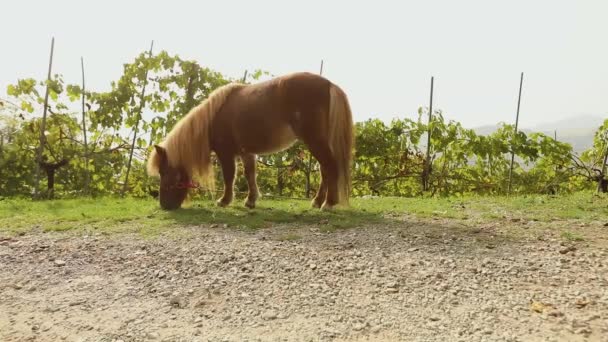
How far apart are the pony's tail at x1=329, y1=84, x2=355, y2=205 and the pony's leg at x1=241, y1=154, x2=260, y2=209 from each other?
141 centimetres

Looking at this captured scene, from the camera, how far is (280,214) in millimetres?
5625

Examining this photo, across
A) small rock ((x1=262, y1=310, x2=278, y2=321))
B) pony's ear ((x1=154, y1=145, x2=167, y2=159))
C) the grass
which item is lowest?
small rock ((x1=262, y1=310, x2=278, y2=321))

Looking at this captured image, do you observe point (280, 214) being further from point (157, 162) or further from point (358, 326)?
point (358, 326)

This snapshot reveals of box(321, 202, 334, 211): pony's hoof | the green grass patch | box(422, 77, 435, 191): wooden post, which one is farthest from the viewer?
box(422, 77, 435, 191): wooden post

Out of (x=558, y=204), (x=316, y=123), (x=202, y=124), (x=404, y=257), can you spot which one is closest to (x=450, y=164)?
(x=558, y=204)

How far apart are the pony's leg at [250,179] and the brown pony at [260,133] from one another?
0.02m

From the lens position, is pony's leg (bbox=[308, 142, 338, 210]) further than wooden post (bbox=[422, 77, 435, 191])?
No

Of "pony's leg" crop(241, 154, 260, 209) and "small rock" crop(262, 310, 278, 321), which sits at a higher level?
"pony's leg" crop(241, 154, 260, 209)

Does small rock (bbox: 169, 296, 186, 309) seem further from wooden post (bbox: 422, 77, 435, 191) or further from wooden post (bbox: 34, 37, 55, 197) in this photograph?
wooden post (bbox: 422, 77, 435, 191)

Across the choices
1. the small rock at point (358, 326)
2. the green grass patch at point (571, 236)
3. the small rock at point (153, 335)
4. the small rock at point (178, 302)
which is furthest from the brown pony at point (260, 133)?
the small rock at point (153, 335)

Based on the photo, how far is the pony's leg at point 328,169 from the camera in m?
5.55

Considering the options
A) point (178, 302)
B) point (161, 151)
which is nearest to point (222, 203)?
point (161, 151)

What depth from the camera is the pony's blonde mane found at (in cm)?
603

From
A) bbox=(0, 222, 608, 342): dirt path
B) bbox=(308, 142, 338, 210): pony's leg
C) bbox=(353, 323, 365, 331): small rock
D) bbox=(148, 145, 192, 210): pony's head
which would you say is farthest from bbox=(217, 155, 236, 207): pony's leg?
bbox=(353, 323, 365, 331): small rock
